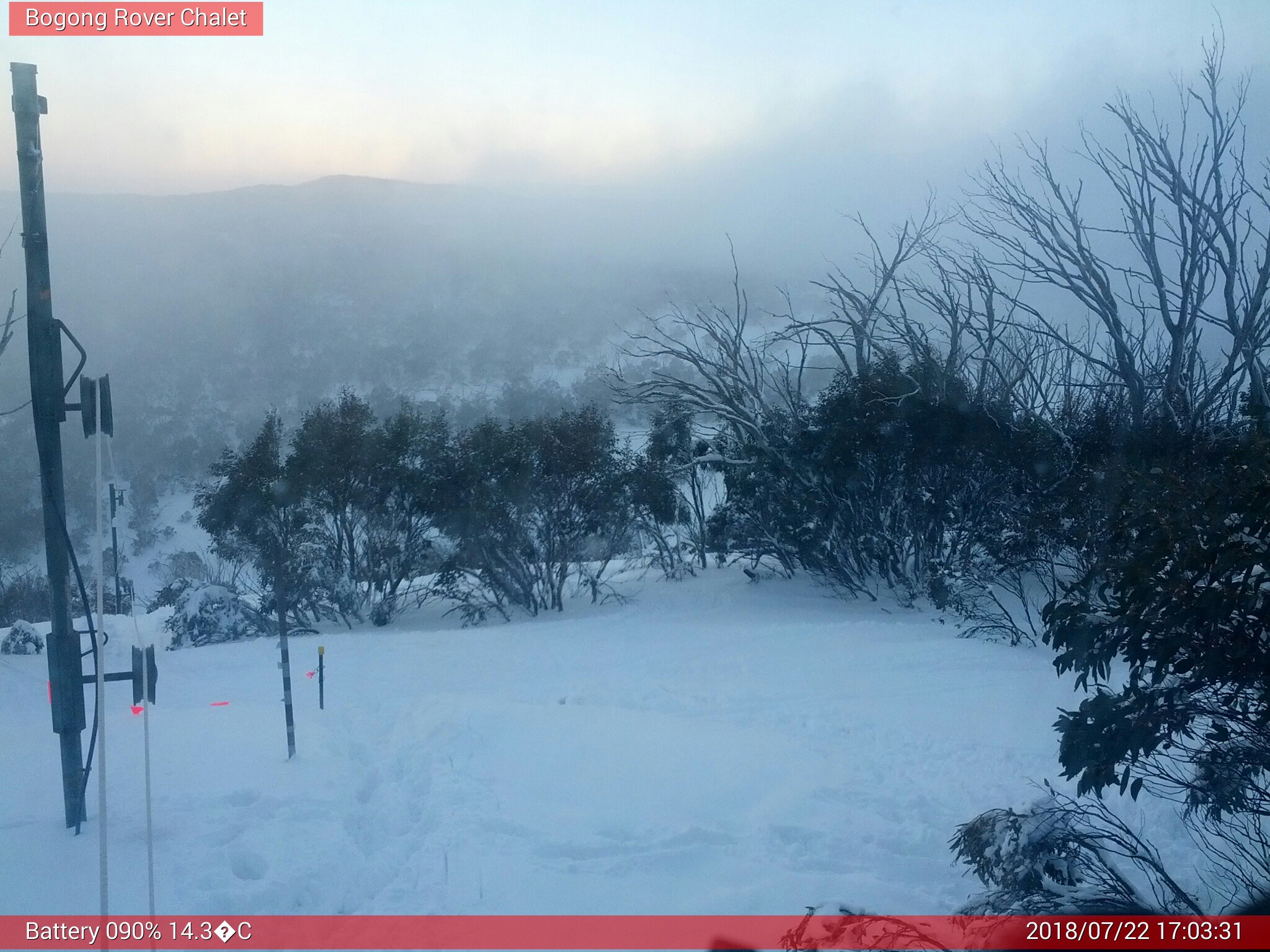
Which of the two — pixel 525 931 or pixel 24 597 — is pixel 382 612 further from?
pixel 525 931

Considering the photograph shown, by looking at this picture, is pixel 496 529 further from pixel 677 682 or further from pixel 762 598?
pixel 677 682

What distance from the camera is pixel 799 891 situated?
400 centimetres

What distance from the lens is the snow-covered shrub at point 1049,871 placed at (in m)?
3.34

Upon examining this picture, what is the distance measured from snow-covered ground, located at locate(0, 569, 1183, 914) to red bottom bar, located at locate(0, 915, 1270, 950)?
115 mm

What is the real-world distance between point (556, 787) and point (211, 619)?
14319mm

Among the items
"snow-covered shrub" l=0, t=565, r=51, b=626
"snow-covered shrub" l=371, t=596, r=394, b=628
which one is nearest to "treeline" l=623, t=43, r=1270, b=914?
"snow-covered shrub" l=371, t=596, r=394, b=628

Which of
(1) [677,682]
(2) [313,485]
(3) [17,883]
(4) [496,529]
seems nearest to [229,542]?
(2) [313,485]

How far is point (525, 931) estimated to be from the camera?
3809mm

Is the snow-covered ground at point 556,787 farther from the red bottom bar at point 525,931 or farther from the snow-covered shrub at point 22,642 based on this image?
the snow-covered shrub at point 22,642

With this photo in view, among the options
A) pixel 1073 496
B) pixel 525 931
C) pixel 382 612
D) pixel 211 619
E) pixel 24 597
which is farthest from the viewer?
pixel 24 597

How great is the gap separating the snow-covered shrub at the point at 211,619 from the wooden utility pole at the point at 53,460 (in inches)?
527

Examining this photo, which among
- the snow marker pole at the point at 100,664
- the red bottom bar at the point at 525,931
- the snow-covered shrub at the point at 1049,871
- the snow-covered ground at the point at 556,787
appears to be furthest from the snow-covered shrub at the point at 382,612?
the snow-covered shrub at the point at 1049,871

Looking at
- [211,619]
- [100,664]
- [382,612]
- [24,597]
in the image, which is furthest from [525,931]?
[24,597]

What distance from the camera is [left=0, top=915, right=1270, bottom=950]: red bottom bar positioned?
3.10 m
